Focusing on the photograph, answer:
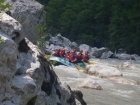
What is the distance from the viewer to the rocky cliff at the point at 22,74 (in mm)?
2820

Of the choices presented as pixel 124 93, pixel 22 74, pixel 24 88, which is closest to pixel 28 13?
pixel 124 93

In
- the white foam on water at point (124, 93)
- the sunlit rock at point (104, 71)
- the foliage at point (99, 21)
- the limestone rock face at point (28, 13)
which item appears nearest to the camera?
the limestone rock face at point (28, 13)

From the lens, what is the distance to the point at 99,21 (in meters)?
33.5

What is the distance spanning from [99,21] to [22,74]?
30788mm

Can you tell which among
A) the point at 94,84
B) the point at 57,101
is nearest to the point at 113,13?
the point at 94,84

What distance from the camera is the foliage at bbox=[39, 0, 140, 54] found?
97.9ft

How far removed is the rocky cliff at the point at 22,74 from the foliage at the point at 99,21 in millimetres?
25030

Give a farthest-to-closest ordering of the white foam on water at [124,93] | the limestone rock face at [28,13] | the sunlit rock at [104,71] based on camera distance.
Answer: the sunlit rock at [104,71] < the white foam on water at [124,93] < the limestone rock face at [28,13]

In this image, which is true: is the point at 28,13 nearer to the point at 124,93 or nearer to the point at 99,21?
the point at 124,93

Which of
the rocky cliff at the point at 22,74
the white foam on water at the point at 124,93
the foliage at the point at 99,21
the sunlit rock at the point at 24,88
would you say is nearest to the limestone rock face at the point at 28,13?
the white foam on water at the point at 124,93

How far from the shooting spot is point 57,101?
3.44 metres

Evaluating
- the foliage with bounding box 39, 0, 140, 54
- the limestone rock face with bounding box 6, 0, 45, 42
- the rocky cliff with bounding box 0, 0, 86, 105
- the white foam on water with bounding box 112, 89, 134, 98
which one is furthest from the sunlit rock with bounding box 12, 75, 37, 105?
the foliage with bounding box 39, 0, 140, 54

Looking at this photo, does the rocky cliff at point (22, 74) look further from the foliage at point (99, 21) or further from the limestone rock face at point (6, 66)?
the foliage at point (99, 21)

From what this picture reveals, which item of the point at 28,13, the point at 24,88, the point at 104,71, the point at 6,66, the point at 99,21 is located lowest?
the point at 104,71
